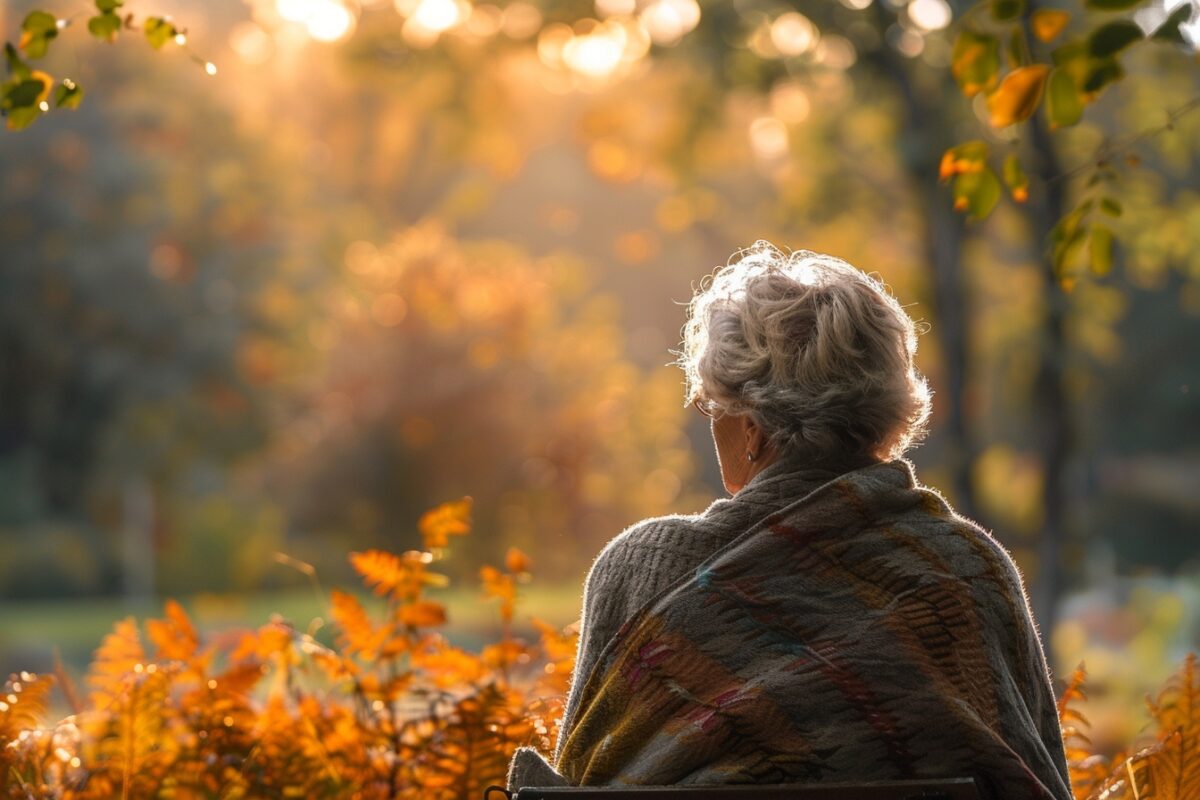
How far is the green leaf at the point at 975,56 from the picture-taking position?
2256mm

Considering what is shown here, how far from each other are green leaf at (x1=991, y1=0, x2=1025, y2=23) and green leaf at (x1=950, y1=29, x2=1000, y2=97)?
0.08m

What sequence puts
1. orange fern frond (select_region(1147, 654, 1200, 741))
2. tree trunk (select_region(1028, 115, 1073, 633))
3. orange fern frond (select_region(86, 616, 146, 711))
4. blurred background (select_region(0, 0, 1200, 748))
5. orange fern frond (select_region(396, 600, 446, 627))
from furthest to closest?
1. blurred background (select_region(0, 0, 1200, 748))
2. tree trunk (select_region(1028, 115, 1073, 633))
3. orange fern frond (select_region(396, 600, 446, 627))
4. orange fern frond (select_region(86, 616, 146, 711))
5. orange fern frond (select_region(1147, 654, 1200, 741))

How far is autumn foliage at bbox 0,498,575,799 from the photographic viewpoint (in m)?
3.50

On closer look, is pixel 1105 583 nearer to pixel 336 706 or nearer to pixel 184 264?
pixel 184 264

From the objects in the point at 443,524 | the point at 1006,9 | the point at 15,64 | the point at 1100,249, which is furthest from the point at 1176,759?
the point at 15,64

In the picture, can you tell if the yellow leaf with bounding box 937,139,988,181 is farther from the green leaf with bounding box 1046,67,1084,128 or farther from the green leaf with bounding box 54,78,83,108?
the green leaf with bounding box 54,78,83,108

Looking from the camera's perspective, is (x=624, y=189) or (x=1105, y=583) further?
(x=624, y=189)

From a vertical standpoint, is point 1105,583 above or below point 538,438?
below

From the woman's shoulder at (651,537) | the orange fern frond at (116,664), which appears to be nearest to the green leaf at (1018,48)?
the woman's shoulder at (651,537)

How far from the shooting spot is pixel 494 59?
1185 centimetres

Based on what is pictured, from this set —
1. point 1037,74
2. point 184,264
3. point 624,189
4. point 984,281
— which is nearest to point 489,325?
point 184,264

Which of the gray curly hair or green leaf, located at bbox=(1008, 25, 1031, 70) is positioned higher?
green leaf, located at bbox=(1008, 25, 1031, 70)

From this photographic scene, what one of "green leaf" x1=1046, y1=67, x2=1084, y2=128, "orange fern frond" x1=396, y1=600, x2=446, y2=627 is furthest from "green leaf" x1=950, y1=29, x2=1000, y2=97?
"orange fern frond" x1=396, y1=600, x2=446, y2=627

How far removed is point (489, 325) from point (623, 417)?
170 inches
